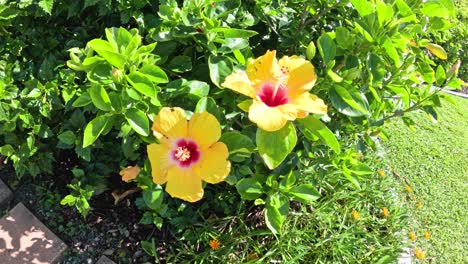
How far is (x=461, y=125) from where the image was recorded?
477 cm

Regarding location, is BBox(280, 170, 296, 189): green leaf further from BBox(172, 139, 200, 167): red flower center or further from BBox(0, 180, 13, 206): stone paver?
BBox(0, 180, 13, 206): stone paver

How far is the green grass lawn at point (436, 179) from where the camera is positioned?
3146 mm

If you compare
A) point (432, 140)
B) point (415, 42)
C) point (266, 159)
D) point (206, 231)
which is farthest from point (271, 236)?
point (432, 140)

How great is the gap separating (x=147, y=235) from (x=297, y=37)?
1266 mm

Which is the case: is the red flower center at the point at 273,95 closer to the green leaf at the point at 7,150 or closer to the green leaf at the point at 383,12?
the green leaf at the point at 383,12

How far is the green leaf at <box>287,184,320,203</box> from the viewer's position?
1910mm

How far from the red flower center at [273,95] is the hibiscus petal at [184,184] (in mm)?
392

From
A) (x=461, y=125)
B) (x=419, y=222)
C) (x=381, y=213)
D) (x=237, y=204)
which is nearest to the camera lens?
(x=237, y=204)

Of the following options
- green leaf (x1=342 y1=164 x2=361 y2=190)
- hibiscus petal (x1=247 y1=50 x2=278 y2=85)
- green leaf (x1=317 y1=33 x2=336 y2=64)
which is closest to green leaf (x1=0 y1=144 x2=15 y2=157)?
hibiscus petal (x1=247 y1=50 x2=278 y2=85)

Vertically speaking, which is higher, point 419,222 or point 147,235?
A: point 147,235

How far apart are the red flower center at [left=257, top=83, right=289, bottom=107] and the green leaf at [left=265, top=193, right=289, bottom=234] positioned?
579 millimetres

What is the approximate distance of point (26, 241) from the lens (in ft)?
6.85

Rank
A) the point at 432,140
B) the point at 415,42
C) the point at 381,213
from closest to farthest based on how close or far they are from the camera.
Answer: the point at 415,42, the point at 381,213, the point at 432,140

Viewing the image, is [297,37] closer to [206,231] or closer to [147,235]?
[206,231]
